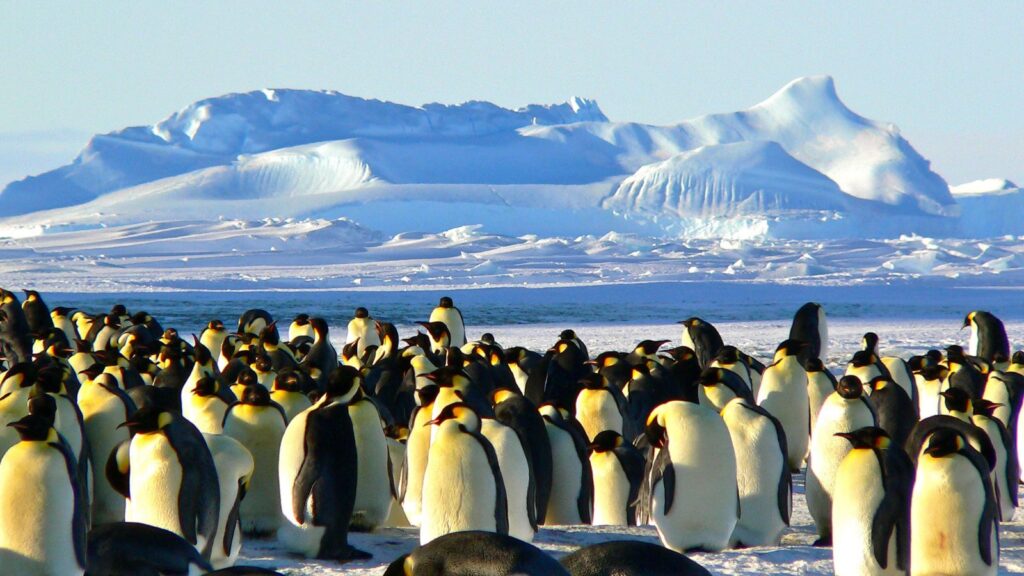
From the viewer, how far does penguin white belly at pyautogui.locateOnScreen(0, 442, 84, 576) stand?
3586 mm

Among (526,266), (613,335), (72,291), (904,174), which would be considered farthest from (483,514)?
(904,174)

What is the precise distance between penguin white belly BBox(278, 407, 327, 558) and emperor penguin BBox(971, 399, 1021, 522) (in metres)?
2.82

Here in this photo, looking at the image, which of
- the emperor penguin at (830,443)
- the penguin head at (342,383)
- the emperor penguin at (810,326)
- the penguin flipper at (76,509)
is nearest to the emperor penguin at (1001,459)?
the emperor penguin at (830,443)

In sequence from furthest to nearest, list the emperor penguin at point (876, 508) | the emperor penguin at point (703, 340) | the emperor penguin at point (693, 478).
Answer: the emperor penguin at point (703, 340)
the emperor penguin at point (693, 478)
the emperor penguin at point (876, 508)

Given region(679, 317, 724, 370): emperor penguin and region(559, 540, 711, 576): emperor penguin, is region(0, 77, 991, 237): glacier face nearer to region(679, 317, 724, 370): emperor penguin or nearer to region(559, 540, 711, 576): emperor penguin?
region(679, 317, 724, 370): emperor penguin

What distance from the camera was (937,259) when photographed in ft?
124

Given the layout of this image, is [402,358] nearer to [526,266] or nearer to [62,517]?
[62,517]

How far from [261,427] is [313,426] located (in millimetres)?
500

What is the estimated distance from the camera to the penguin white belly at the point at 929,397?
7367 millimetres

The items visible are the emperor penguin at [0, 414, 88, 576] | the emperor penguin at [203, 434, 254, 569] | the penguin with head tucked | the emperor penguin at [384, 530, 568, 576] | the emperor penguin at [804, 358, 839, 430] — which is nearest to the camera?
the emperor penguin at [384, 530, 568, 576]

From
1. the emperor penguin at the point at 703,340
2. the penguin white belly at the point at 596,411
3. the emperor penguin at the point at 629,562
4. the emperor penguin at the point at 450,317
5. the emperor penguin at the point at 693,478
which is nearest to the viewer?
the emperor penguin at the point at 629,562

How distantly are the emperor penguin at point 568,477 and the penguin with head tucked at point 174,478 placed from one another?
159 centimetres

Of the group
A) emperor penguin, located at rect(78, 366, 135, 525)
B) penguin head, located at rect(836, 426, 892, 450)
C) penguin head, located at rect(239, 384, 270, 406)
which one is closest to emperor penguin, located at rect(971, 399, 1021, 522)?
penguin head, located at rect(836, 426, 892, 450)

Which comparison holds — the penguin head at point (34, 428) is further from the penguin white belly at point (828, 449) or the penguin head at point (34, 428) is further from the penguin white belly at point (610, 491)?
the penguin white belly at point (828, 449)
